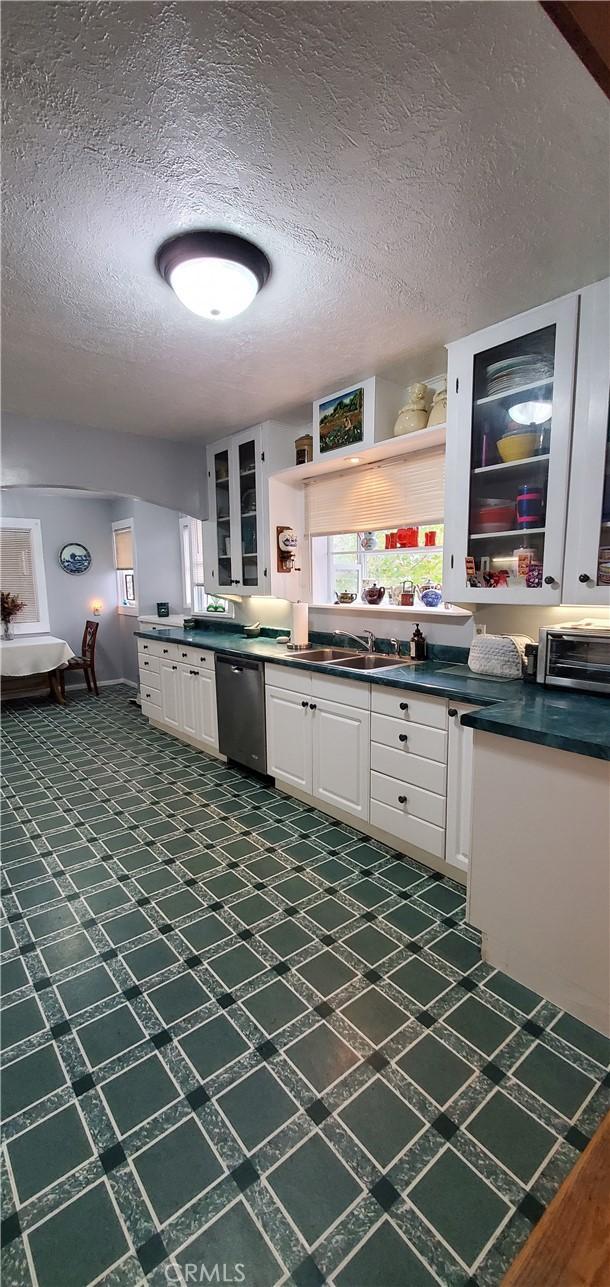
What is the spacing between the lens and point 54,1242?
1090mm

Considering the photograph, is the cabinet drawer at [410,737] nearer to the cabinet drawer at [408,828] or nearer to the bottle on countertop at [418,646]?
the cabinet drawer at [408,828]

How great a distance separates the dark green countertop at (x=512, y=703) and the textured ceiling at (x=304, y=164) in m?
1.51

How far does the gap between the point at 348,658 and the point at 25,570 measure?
187 inches

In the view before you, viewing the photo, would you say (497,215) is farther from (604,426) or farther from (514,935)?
(514,935)

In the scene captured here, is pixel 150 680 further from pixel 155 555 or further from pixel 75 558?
pixel 75 558

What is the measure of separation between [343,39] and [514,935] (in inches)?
94.3

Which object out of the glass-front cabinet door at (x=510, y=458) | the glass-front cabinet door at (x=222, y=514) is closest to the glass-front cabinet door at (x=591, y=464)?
the glass-front cabinet door at (x=510, y=458)

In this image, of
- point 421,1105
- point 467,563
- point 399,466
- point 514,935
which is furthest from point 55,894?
point 399,466

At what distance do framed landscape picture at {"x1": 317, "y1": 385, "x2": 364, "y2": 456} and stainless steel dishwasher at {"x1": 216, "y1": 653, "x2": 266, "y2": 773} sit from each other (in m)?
1.39

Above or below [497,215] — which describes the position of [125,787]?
below

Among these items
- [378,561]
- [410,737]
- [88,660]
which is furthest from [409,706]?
[88,660]

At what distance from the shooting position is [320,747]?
289cm

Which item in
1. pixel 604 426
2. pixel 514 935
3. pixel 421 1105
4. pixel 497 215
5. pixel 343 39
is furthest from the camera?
pixel 604 426

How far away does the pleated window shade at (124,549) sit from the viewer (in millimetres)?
6309
